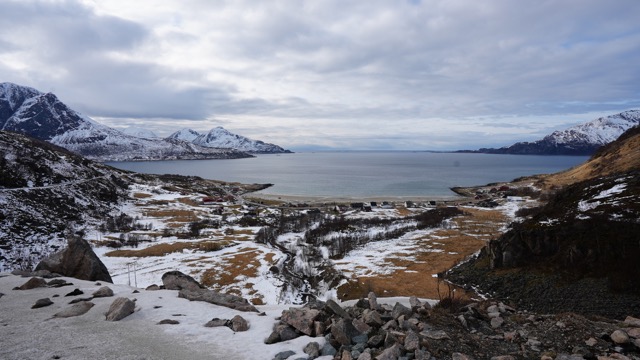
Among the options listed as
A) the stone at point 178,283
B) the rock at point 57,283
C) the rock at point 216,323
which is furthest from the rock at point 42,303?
the rock at point 216,323

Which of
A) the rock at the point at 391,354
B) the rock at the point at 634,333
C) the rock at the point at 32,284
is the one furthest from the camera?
the rock at the point at 32,284

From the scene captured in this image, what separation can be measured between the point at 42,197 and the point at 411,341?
8740 cm

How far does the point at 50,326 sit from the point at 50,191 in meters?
81.6

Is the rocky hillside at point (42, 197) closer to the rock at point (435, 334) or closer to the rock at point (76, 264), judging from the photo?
the rock at point (76, 264)

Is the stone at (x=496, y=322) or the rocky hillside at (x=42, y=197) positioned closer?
the stone at (x=496, y=322)

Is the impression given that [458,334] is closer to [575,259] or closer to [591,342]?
[591,342]

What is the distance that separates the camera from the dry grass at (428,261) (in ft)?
125

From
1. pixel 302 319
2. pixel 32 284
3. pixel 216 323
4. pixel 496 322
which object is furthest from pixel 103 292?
pixel 496 322

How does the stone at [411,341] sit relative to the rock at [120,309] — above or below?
above

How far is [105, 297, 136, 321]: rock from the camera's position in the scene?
49.0 ft

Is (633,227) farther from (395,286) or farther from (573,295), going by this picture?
(395,286)

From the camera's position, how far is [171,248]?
57500mm

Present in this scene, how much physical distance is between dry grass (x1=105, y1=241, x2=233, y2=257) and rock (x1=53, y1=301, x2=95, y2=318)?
40.1 m

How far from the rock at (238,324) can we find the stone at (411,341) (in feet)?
20.6
